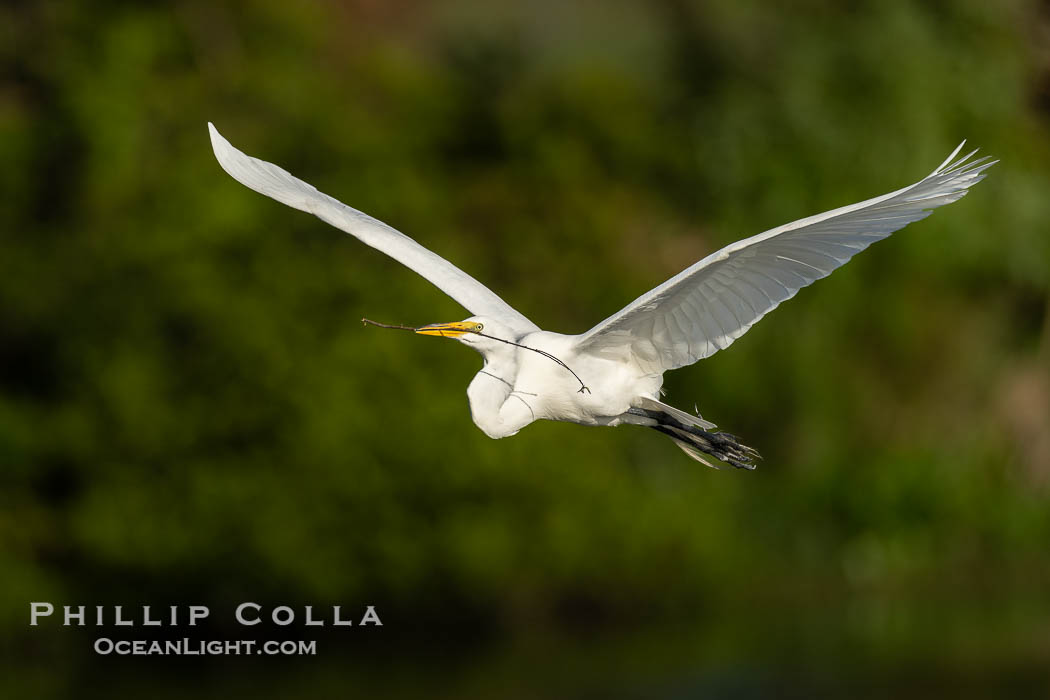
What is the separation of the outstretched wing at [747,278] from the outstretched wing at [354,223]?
0.55 m

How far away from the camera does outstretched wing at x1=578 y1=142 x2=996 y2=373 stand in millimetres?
3551

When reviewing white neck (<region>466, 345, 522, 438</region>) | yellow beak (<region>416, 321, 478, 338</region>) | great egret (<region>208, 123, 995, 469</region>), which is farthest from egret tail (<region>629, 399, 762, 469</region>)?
yellow beak (<region>416, 321, 478, 338</region>)

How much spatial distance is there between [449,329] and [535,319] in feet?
36.1

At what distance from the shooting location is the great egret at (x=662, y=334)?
12.1 ft

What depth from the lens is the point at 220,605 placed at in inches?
575

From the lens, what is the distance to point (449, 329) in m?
3.99

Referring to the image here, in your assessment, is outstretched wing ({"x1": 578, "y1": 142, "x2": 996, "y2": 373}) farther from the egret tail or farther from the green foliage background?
the green foliage background

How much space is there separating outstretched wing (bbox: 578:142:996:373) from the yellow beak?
30 cm

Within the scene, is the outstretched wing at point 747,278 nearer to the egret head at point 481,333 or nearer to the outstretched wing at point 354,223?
the egret head at point 481,333

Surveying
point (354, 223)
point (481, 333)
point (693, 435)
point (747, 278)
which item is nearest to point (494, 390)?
point (481, 333)

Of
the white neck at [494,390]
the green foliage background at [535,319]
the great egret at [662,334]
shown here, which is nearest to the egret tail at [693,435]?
the great egret at [662,334]

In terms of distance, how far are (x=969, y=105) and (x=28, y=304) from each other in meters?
9.29

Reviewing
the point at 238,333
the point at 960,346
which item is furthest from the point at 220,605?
the point at 960,346

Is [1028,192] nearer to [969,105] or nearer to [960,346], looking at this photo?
[969,105]
